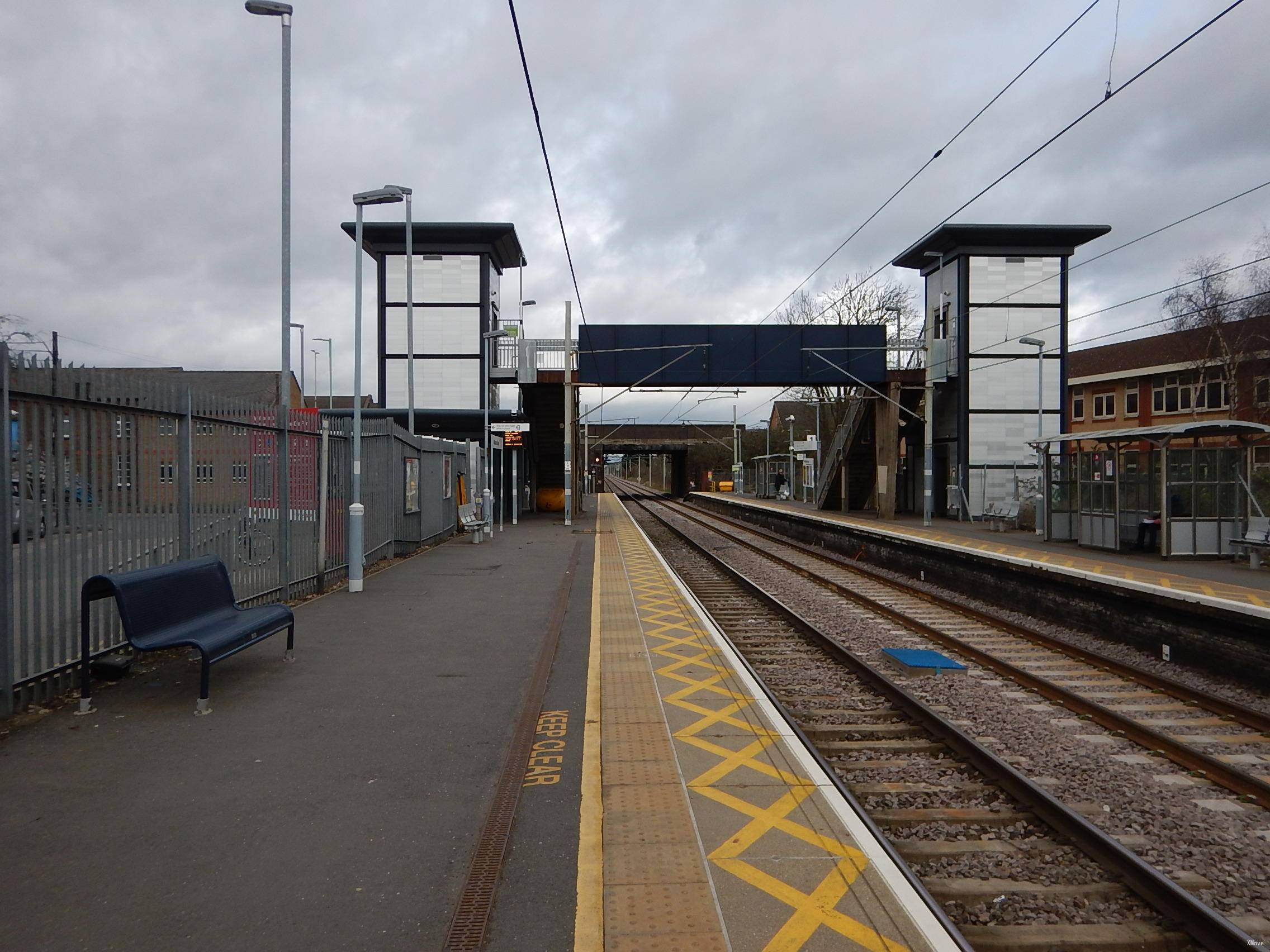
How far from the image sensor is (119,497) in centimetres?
626


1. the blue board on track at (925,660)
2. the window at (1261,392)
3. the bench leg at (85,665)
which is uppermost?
the window at (1261,392)

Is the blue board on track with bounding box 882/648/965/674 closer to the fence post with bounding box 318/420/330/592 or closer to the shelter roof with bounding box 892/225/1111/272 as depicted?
the fence post with bounding box 318/420/330/592

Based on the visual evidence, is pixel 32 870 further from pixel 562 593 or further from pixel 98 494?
pixel 562 593

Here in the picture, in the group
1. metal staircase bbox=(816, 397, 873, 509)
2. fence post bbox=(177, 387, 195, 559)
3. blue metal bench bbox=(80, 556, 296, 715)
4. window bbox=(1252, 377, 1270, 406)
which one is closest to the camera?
blue metal bench bbox=(80, 556, 296, 715)

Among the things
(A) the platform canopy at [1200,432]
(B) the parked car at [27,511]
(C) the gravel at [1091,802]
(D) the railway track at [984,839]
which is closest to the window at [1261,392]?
(A) the platform canopy at [1200,432]

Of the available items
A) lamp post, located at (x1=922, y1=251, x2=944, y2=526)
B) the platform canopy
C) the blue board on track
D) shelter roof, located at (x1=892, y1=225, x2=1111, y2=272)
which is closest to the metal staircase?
lamp post, located at (x1=922, y1=251, x2=944, y2=526)

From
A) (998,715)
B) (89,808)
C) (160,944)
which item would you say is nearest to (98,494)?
(89,808)

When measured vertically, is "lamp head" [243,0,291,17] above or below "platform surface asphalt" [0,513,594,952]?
above

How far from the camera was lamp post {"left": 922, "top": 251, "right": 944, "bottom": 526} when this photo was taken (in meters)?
25.9

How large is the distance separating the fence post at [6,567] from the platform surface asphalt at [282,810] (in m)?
0.34

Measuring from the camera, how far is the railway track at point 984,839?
134 inches

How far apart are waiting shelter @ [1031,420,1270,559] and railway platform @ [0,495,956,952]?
12179mm

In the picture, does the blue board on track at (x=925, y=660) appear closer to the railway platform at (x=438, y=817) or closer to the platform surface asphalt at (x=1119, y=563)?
the railway platform at (x=438, y=817)

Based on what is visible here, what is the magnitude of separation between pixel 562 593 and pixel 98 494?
645 cm
